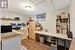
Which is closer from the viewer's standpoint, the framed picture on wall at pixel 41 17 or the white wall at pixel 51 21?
the white wall at pixel 51 21

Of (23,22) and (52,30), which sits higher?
(23,22)

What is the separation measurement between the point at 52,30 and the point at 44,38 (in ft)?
2.83

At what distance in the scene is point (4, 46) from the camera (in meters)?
1.93

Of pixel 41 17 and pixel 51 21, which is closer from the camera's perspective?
pixel 51 21

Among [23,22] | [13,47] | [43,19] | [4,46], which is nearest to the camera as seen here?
[4,46]

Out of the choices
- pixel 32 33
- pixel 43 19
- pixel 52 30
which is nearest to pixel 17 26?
pixel 32 33

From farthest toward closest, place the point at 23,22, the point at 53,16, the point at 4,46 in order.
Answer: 1. the point at 23,22
2. the point at 53,16
3. the point at 4,46

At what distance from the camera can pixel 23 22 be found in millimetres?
7781

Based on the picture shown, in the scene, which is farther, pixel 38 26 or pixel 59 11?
pixel 38 26

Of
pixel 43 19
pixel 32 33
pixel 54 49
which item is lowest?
pixel 54 49

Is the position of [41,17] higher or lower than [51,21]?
higher

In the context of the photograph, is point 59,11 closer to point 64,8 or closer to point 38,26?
point 64,8

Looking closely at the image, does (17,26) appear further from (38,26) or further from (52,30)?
(52,30)

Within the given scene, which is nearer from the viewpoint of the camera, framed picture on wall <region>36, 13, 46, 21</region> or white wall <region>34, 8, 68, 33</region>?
white wall <region>34, 8, 68, 33</region>
